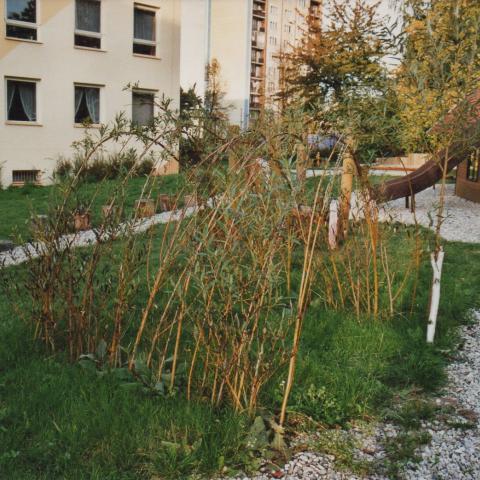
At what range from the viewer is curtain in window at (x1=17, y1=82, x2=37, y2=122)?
19.7 metres

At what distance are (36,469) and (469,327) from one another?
4038 millimetres

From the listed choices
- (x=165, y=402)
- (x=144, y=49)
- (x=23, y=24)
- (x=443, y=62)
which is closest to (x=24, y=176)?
(x=23, y=24)

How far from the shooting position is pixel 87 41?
21141 mm

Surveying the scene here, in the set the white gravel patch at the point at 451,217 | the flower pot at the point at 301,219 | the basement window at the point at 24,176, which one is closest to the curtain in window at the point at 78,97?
the basement window at the point at 24,176

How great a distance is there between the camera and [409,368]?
4.49 metres

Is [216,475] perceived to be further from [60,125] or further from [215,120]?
[60,125]

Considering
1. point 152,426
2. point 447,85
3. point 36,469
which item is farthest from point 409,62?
point 36,469

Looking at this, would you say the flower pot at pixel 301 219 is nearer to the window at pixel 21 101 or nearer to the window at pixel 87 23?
the window at pixel 21 101

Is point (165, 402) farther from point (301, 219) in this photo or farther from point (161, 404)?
point (301, 219)

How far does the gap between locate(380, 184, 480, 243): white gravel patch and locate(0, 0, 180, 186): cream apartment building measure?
786 centimetres

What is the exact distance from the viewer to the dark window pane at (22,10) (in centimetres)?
1926

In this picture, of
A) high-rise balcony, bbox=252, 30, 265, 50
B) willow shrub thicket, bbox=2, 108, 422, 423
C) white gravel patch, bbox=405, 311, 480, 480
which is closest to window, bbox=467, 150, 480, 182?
willow shrub thicket, bbox=2, 108, 422, 423

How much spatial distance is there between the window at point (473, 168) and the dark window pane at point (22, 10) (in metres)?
13.5

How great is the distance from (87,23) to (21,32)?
238 centimetres
